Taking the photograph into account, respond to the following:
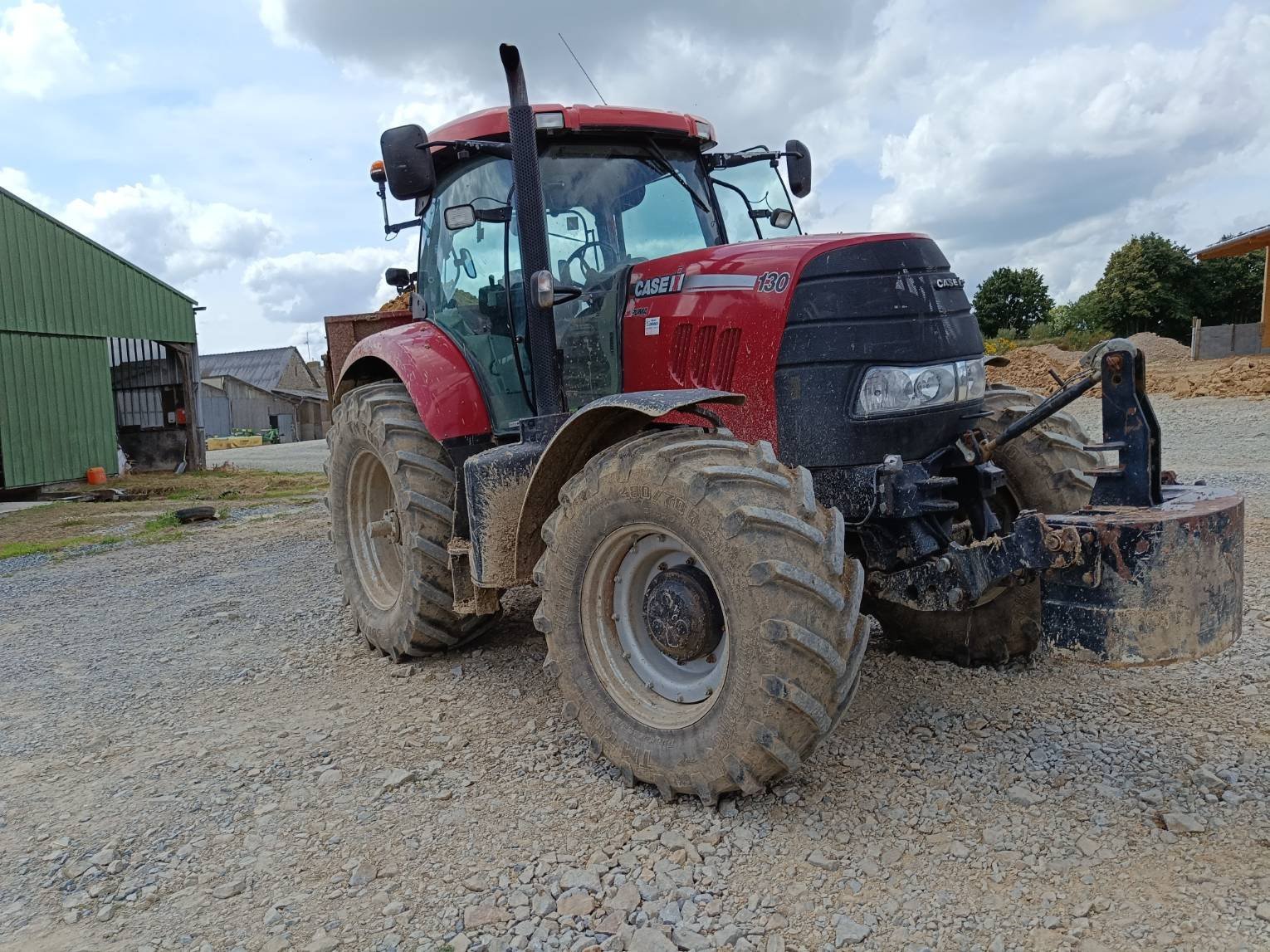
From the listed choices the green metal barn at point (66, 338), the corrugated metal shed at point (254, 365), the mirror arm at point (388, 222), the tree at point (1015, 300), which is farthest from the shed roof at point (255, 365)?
the mirror arm at point (388, 222)

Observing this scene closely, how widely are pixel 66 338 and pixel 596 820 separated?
55.6 ft

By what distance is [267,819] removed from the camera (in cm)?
318

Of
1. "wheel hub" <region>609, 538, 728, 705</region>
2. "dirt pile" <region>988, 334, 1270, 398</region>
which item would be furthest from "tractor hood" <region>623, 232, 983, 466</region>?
"dirt pile" <region>988, 334, 1270, 398</region>

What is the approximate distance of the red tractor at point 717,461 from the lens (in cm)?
274

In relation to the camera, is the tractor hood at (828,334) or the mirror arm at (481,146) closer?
the tractor hood at (828,334)

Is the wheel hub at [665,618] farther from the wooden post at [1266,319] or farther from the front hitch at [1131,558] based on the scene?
the wooden post at [1266,319]

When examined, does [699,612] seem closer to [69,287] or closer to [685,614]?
[685,614]

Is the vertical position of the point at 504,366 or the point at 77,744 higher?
the point at 504,366

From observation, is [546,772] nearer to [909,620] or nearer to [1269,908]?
[909,620]

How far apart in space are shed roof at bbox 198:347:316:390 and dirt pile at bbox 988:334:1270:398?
119 feet

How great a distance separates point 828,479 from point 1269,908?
170 cm

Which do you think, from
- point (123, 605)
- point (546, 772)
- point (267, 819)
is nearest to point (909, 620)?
point (546, 772)

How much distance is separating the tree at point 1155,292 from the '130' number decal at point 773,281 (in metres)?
36.3

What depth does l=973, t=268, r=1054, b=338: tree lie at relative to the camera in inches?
1839
